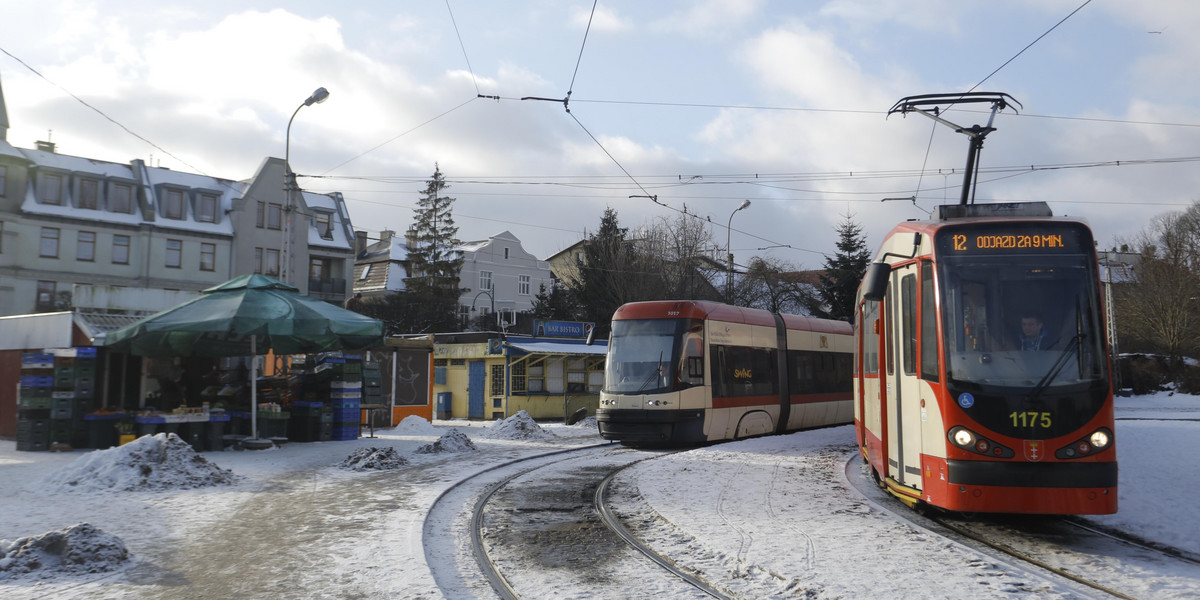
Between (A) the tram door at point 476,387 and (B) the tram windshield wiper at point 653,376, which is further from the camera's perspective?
(A) the tram door at point 476,387

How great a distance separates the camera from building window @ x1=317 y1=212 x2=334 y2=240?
50562mm

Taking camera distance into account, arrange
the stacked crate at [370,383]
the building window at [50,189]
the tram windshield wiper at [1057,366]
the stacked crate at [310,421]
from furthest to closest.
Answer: the building window at [50,189] → the stacked crate at [370,383] → the stacked crate at [310,421] → the tram windshield wiper at [1057,366]

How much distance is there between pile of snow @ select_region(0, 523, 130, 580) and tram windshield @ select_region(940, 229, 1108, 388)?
7.59 metres

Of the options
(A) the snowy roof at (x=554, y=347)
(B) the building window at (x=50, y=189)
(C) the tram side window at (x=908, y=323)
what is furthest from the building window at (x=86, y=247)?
(C) the tram side window at (x=908, y=323)

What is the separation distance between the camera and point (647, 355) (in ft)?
57.0

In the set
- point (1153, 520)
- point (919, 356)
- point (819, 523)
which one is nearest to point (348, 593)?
point (819, 523)

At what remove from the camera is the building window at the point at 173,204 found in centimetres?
4338

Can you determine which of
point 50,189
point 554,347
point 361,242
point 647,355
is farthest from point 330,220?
point 647,355

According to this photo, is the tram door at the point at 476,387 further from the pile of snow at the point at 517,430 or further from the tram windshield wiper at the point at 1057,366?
the tram windshield wiper at the point at 1057,366

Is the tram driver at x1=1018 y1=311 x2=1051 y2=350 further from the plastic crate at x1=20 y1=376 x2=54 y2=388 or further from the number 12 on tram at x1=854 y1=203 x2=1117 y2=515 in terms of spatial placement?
the plastic crate at x1=20 y1=376 x2=54 y2=388

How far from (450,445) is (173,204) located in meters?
32.9

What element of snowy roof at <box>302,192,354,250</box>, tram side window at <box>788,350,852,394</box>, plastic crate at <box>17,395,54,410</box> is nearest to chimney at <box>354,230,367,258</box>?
snowy roof at <box>302,192,354,250</box>

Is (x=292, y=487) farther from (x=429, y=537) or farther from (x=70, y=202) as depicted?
(x=70, y=202)

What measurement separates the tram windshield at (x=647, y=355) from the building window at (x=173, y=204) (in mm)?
34078
